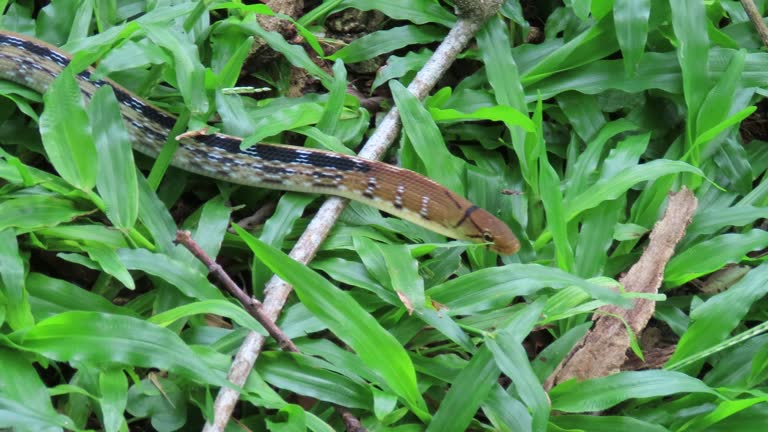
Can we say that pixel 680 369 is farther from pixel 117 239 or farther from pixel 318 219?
pixel 117 239

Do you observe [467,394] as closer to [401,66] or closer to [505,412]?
[505,412]

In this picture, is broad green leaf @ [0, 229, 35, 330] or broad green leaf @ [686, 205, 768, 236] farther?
broad green leaf @ [686, 205, 768, 236]

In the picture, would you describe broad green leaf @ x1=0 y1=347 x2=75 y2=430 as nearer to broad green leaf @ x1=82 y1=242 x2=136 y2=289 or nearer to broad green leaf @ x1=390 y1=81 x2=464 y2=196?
broad green leaf @ x1=82 y1=242 x2=136 y2=289

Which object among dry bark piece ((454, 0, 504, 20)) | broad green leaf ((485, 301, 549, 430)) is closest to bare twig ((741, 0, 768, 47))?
dry bark piece ((454, 0, 504, 20))

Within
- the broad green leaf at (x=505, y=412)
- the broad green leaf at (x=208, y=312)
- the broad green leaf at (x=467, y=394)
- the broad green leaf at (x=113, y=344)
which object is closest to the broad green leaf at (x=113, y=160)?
the broad green leaf at (x=208, y=312)

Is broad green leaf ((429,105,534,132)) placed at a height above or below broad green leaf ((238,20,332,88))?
below

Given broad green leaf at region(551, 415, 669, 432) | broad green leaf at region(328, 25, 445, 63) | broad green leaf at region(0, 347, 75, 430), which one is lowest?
broad green leaf at region(551, 415, 669, 432)

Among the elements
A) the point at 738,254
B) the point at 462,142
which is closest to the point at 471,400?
the point at 738,254
